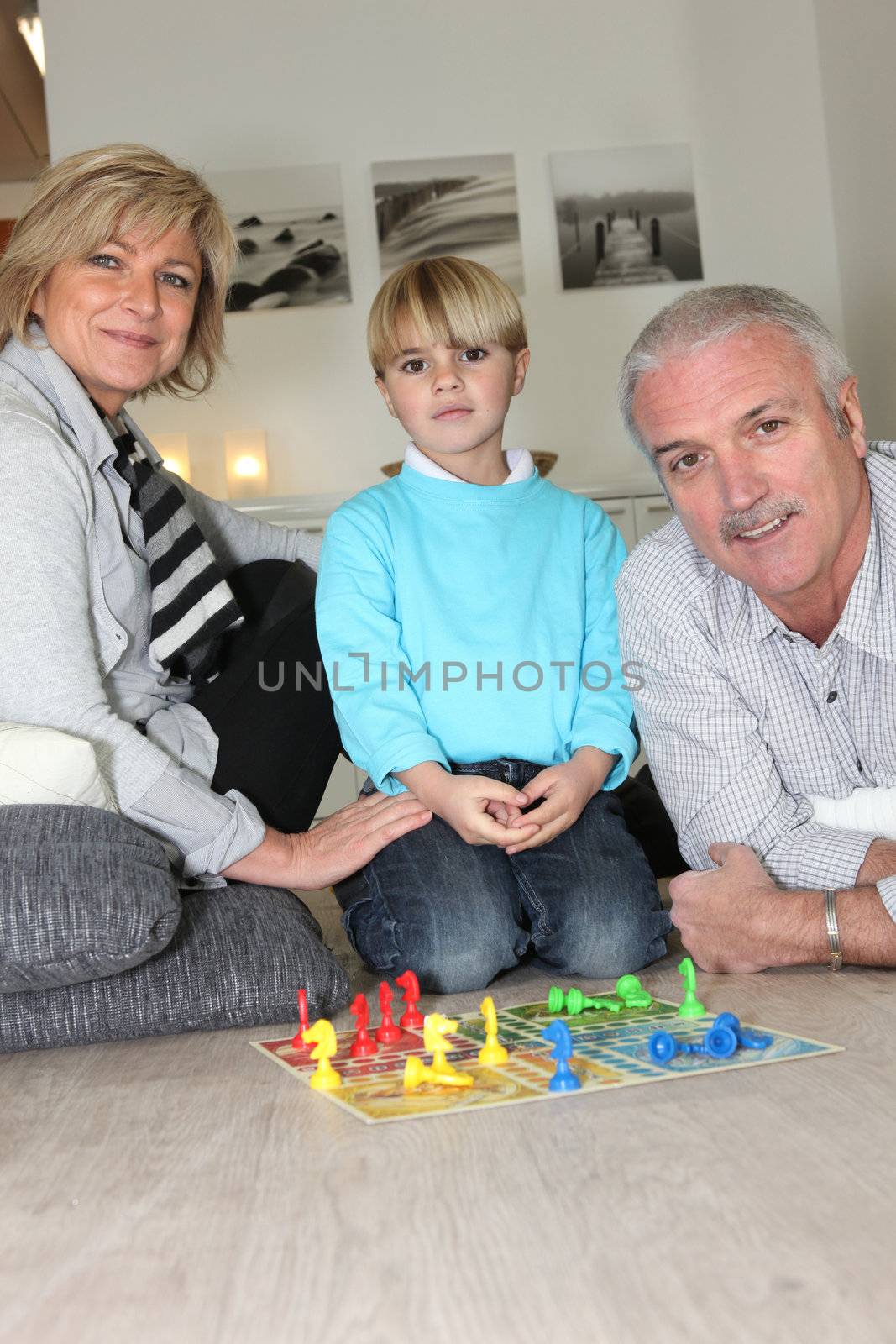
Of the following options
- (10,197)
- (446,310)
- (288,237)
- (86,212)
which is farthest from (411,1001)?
(10,197)

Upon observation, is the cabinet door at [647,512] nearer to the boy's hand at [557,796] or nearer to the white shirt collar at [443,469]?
the white shirt collar at [443,469]

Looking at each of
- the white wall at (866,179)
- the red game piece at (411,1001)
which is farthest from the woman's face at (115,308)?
the white wall at (866,179)

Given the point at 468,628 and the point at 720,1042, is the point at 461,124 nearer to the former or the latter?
the point at 468,628

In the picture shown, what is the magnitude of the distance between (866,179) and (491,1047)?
10.9 ft

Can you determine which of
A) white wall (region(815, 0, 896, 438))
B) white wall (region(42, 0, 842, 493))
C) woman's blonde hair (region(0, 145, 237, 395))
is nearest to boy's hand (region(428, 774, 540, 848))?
woman's blonde hair (region(0, 145, 237, 395))

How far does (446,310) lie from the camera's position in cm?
196

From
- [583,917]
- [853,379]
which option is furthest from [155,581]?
[853,379]

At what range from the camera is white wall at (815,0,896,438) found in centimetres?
356

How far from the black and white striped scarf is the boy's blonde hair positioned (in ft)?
1.38

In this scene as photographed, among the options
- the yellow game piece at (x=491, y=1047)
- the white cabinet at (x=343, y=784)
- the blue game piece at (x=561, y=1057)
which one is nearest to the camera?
the blue game piece at (x=561, y=1057)

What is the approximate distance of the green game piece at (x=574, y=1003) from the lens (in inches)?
55.2

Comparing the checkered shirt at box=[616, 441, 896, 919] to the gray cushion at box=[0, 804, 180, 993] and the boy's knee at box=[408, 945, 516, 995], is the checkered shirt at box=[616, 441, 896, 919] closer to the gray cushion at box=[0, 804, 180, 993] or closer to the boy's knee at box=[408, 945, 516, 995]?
the boy's knee at box=[408, 945, 516, 995]

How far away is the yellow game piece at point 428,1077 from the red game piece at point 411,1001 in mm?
265

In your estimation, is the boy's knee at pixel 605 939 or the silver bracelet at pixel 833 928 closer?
the silver bracelet at pixel 833 928
